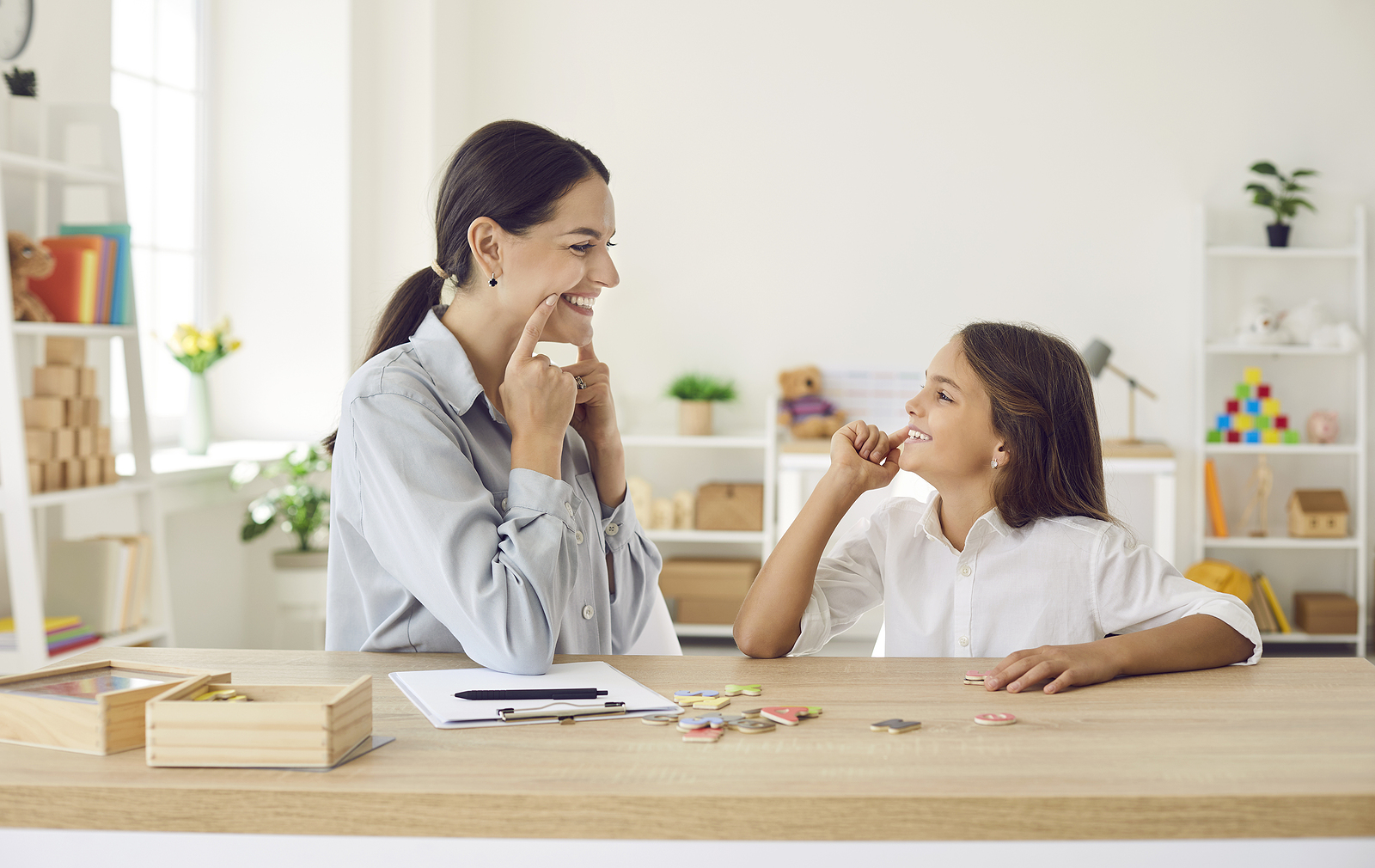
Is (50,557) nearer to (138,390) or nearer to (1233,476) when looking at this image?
(138,390)

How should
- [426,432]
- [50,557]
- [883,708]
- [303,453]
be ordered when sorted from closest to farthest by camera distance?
[883,708] → [426,432] → [50,557] → [303,453]

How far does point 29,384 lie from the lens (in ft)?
8.96

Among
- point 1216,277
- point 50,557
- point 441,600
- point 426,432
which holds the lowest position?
point 50,557

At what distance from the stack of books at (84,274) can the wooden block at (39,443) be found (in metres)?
0.31

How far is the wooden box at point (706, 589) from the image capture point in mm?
4383

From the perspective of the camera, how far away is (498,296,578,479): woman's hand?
1261mm

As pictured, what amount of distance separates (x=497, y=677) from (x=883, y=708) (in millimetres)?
428

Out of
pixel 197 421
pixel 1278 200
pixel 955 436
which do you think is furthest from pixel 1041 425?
pixel 1278 200

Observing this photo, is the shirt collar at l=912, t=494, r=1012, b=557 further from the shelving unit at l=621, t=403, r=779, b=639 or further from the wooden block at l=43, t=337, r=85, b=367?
the shelving unit at l=621, t=403, r=779, b=639

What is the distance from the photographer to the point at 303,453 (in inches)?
152

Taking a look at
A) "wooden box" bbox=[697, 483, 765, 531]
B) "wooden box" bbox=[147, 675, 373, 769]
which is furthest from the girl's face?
"wooden box" bbox=[697, 483, 765, 531]

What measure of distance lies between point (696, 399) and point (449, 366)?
3100 millimetres

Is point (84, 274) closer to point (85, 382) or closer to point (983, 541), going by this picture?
point (85, 382)

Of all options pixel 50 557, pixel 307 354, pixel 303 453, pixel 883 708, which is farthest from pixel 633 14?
pixel 883 708
